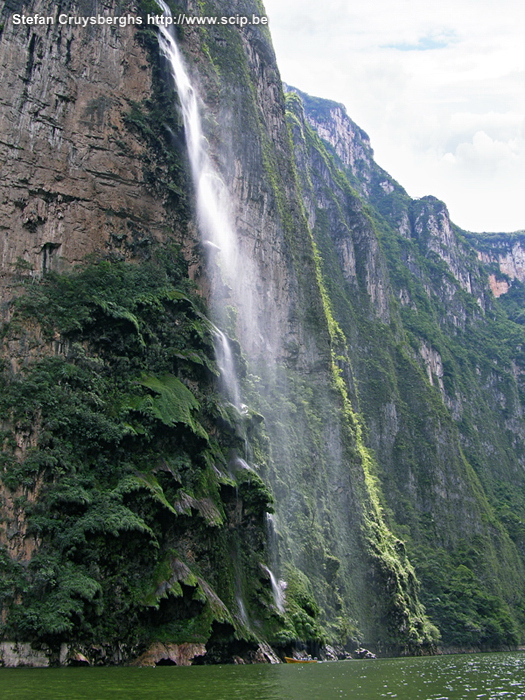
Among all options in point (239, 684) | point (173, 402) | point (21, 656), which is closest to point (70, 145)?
point (173, 402)

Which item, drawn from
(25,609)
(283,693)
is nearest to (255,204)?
(25,609)

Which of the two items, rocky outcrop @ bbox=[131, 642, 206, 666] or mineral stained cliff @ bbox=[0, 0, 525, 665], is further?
mineral stained cliff @ bbox=[0, 0, 525, 665]

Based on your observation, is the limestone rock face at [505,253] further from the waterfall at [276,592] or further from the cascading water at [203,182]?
the waterfall at [276,592]

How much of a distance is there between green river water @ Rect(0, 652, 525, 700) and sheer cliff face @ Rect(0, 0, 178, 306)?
63.4ft

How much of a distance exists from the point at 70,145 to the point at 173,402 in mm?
15607

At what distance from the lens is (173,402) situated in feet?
114

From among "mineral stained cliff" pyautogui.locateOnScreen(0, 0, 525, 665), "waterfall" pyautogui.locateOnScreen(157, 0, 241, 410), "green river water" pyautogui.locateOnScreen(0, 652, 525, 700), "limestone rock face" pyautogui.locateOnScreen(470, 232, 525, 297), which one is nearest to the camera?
"green river water" pyautogui.locateOnScreen(0, 652, 525, 700)

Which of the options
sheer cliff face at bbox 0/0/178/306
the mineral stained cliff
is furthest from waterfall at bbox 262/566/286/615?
sheer cliff face at bbox 0/0/178/306

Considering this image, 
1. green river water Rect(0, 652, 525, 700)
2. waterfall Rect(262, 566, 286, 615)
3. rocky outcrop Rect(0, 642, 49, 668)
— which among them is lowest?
green river water Rect(0, 652, 525, 700)

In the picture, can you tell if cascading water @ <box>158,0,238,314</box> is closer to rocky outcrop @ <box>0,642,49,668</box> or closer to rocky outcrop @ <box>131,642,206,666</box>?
rocky outcrop @ <box>131,642,206,666</box>

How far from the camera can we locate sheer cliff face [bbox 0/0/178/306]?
36.5 meters

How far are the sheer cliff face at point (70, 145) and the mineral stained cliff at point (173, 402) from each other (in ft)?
0.40

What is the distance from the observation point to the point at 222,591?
3297cm

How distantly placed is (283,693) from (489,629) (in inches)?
2267
